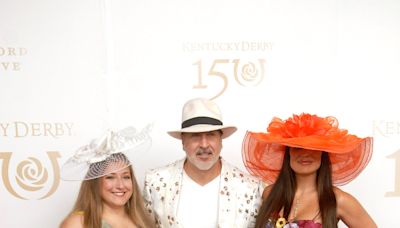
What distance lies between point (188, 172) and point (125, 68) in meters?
0.65

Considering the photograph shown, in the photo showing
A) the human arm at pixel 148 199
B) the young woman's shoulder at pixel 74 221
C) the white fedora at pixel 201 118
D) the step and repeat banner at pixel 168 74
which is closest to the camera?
the young woman's shoulder at pixel 74 221

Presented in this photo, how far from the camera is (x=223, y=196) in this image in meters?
1.48

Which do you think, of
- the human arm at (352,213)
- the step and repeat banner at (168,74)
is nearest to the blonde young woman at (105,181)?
the step and repeat banner at (168,74)

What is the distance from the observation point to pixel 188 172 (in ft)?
5.07

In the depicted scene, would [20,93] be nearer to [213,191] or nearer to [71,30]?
[71,30]

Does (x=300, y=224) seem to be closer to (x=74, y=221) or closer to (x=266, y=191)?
(x=266, y=191)

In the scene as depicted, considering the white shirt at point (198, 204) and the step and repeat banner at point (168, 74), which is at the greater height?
the step and repeat banner at point (168, 74)

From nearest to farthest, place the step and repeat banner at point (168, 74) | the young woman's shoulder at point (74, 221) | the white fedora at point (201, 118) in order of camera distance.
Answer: the young woman's shoulder at point (74, 221) → the white fedora at point (201, 118) → the step and repeat banner at point (168, 74)

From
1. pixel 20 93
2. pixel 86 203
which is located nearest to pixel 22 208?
pixel 20 93

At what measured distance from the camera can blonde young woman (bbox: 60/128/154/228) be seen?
127cm

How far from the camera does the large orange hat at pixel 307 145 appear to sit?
50.2 inches

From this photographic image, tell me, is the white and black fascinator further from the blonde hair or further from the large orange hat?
the large orange hat

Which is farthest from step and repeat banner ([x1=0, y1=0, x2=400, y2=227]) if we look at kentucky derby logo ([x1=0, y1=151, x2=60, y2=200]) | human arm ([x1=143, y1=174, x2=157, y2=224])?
human arm ([x1=143, y1=174, x2=157, y2=224])

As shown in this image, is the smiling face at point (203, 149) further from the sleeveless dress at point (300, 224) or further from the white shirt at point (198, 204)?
the sleeveless dress at point (300, 224)
